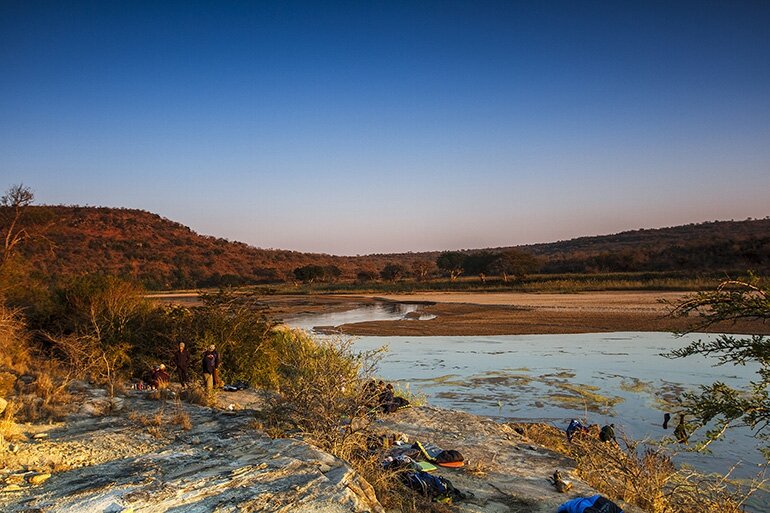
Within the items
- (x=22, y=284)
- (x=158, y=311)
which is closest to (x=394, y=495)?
(x=158, y=311)

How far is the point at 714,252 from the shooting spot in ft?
204

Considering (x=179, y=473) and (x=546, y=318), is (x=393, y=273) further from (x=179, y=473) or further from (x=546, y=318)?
(x=179, y=473)

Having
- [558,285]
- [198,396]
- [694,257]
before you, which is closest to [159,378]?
[198,396]

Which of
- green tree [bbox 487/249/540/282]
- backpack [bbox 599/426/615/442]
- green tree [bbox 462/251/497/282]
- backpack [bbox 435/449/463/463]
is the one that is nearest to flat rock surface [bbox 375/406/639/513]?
backpack [bbox 435/449/463/463]

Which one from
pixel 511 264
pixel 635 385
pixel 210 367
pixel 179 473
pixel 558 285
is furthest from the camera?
pixel 511 264

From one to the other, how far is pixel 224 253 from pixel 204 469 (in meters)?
98.1

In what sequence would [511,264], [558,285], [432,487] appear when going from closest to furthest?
[432,487] < [558,285] < [511,264]

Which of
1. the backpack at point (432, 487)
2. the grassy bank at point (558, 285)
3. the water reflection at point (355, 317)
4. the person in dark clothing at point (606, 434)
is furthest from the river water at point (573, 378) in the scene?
the grassy bank at point (558, 285)

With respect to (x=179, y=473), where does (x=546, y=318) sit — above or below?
below

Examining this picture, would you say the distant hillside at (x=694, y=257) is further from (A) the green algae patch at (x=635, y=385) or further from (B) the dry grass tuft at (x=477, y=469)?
(B) the dry grass tuft at (x=477, y=469)

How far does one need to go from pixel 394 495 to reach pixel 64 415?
575 centimetres

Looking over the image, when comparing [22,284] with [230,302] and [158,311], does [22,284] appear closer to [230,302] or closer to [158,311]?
[158,311]

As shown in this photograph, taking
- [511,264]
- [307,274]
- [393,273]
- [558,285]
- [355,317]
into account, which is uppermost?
[307,274]

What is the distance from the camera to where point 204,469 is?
593 centimetres
